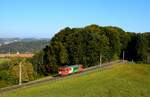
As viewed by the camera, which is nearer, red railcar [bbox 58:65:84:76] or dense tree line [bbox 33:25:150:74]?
red railcar [bbox 58:65:84:76]

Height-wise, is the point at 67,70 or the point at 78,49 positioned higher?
the point at 78,49

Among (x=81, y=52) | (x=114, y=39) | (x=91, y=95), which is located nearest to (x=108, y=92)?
(x=91, y=95)

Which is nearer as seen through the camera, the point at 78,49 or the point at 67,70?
the point at 67,70

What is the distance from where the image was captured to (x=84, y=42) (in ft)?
425

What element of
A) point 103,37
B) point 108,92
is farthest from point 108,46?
point 108,92

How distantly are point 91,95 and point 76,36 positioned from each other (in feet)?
275

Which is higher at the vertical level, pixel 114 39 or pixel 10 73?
pixel 114 39

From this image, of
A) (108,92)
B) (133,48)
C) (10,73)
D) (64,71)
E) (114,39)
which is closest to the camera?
(108,92)

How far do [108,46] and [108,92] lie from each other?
84203 mm

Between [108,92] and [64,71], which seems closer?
[108,92]

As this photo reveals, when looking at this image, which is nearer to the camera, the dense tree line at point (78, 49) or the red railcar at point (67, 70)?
the red railcar at point (67, 70)

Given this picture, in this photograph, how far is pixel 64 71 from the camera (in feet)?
289

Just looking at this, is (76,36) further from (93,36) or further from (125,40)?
(125,40)

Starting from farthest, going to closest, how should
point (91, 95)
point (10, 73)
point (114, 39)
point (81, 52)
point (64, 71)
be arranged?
point (114, 39) < point (81, 52) < point (10, 73) < point (64, 71) < point (91, 95)
